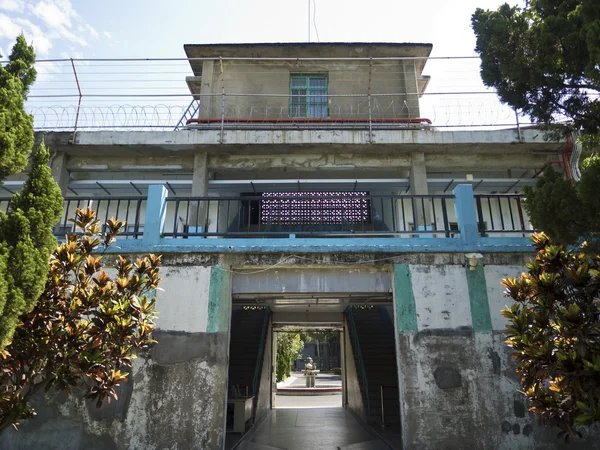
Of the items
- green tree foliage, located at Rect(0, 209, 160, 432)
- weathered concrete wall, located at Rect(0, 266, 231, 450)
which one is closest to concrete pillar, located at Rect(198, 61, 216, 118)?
weathered concrete wall, located at Rect(0, 266, 231, 450)

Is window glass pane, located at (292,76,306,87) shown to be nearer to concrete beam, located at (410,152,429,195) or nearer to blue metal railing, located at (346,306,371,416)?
concrete beam, located at (410,152,429,195)

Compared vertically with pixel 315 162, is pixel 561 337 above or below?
below

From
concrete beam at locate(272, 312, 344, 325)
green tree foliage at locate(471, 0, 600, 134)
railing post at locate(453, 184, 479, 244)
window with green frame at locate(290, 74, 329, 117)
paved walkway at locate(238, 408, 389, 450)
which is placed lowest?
paved walkway at locate(238, 408, 389, 450)

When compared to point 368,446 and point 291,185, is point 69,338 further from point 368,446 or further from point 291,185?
point 291,185

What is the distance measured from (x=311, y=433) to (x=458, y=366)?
17.1ft

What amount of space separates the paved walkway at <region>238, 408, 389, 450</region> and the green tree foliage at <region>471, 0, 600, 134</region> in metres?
6.25

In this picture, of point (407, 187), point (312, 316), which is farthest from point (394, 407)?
point (407, 187)

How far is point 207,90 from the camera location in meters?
12.9

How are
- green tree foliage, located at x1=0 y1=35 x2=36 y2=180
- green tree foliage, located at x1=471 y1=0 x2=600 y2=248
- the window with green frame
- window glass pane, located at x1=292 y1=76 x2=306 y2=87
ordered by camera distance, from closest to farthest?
green tree foliage, located at x1=0 y1=35 x2=36 y2=180
green tree foliage, located at x1=471 y1=0 x2=600 y2=248
the window with green frame
window glass pane, located at x1=292 y1=76 x2=306 y2=87

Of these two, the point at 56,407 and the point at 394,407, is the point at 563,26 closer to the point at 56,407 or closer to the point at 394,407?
the point at 56,407

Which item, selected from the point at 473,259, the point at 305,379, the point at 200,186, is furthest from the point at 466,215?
the point at 305,379

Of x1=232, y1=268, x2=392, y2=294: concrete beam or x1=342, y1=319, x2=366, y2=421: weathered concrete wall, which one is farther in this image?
x1=342, y1=319, x2=366, y2=421: weathered concrete wall

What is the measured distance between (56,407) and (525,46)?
7.67 metres

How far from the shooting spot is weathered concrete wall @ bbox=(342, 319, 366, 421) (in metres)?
12.4
